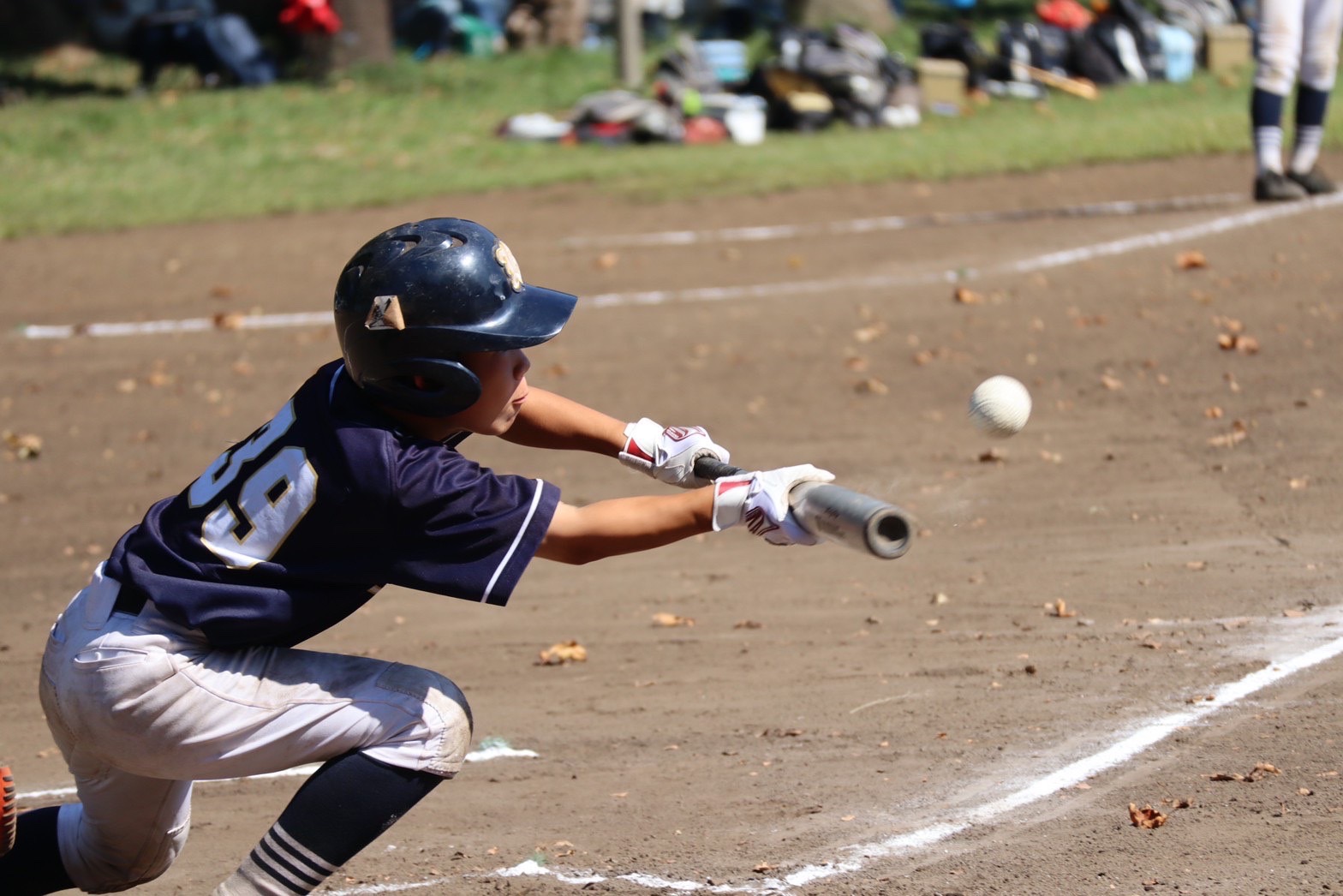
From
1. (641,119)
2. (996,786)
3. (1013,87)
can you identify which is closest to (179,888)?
(996,786)

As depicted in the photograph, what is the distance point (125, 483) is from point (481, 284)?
16.4ft

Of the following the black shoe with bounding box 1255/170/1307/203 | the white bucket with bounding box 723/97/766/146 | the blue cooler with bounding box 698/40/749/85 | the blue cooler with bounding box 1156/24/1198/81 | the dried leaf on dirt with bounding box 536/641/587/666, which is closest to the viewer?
the dried leaf on dirt with bounding box 536/641/587/666

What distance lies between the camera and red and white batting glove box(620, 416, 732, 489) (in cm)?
364

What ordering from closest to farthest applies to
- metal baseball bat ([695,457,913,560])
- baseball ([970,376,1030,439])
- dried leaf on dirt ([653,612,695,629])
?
metal baseball bat ([695,457,913,560]) < baseball ([970,376,1030,439]) < dried leaf on dirt ([653,612,695,629])

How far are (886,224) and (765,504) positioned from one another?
862 centimetres

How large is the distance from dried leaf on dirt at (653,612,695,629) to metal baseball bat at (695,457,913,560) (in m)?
2.65

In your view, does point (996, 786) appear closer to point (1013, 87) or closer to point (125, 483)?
point (125, 483)

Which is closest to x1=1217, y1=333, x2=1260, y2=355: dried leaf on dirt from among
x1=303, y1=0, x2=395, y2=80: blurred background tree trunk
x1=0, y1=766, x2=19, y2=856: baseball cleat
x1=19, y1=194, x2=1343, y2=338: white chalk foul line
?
x1=19, y1=194, x2=1343, y2=338: white chalk foul line

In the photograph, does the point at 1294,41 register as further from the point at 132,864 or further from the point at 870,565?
the point at 132,864

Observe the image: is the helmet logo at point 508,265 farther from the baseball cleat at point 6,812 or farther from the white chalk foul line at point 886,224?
the white chalk foul line at point 886,224

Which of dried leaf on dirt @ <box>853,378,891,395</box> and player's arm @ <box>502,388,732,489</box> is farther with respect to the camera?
dried leaf on dirt @ <box>853,378,891,395</box>

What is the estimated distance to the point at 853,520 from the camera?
2826 millimetres

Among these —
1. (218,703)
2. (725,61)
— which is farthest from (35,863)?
(725,61)

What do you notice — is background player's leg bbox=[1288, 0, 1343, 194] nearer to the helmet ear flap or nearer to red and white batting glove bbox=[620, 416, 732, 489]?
red and white batting glove bbox=[620, 416, 732, 489]
